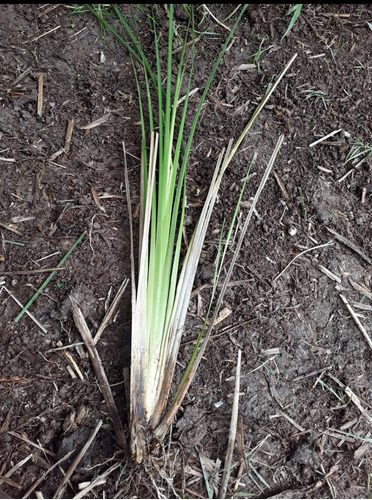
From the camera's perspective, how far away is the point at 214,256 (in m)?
1.33

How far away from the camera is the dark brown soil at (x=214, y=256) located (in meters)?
1.16

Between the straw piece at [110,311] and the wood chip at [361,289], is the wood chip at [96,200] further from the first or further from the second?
the wood chip at [361,289]

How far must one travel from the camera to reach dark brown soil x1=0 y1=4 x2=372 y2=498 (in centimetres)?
116

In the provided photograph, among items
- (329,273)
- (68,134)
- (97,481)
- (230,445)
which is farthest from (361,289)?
(68,134)

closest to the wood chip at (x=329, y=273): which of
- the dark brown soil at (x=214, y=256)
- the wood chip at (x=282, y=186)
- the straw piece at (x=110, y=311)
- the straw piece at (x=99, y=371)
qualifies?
the dark brown soil at (x=214, y=256)

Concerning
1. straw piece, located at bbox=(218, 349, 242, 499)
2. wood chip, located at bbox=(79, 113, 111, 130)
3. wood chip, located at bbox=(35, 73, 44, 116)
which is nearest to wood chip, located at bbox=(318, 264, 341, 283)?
straw piece, located at bbox=(218, 349, 242, 499)

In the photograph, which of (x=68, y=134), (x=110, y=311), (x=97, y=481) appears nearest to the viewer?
(x=97, y=481)

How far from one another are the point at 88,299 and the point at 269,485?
2.31ft

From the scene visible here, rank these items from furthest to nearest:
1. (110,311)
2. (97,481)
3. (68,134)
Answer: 1. (68,134)
2. (110,311)
3. (97,481)

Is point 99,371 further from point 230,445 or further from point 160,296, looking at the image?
point 230,445

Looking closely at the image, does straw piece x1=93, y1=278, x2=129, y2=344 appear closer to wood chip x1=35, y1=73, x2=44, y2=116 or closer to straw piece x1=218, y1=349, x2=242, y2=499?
straw piece x1=218, y1=349, x2=242, y2=499

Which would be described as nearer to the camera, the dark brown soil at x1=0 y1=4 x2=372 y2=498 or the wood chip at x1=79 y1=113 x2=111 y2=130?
the dark brown soil at x1=0 y1=4 x2=372 y2=498

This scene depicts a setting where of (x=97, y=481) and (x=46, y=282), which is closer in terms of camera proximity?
(x=97, y=481)

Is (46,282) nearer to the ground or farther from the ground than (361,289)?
farther from the ground
